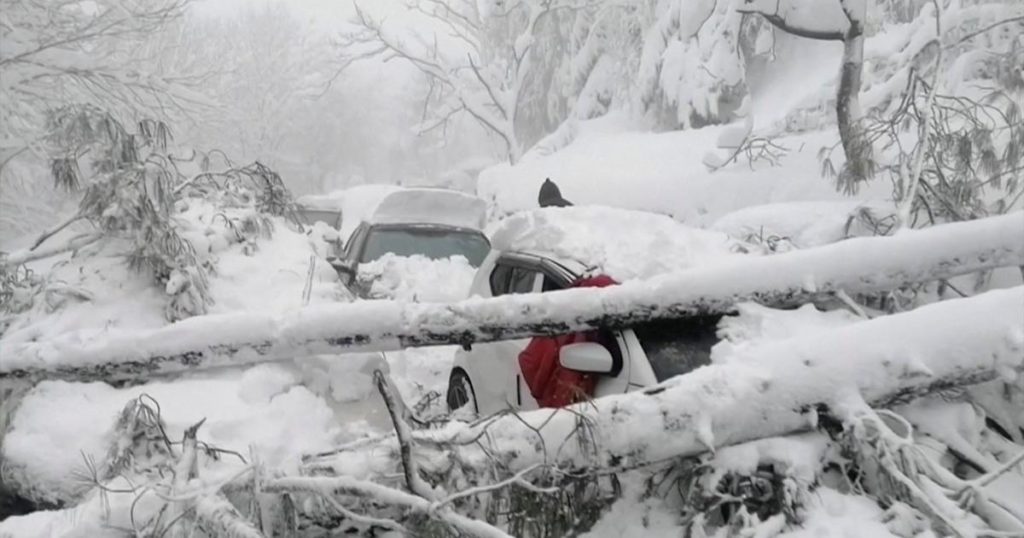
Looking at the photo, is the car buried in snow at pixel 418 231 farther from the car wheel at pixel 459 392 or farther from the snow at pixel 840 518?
the snow at pixel 840 518

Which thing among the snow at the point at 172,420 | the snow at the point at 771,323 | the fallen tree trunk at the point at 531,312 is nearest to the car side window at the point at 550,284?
the fallen tree trunk at the point at 531,312

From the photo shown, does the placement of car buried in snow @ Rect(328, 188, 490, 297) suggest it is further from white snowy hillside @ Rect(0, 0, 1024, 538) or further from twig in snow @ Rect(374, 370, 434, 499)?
twig in snow @ Rect(374, 370, 434, 499)

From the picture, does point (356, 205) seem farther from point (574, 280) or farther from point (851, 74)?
point (574, 280)

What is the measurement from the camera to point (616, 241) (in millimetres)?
4438

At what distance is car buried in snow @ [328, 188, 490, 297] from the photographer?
9008 mm

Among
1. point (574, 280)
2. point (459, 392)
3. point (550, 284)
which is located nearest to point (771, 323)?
point (574, 280)

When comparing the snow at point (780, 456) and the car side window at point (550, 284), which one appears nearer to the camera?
the snow at point (780, 456)

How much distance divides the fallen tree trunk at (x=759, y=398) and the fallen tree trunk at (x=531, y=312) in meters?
0.62

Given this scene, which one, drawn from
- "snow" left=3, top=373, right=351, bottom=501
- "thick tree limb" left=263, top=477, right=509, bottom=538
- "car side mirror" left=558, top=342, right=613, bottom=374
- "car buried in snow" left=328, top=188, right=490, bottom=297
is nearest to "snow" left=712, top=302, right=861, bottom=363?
"car side mirror" left=558, top=342, right=613, bottom=374

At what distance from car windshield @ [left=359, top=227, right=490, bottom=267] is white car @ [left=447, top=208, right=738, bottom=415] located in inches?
147

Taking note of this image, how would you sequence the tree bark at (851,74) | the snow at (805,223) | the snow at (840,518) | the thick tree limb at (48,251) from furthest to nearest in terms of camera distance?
the tree bark at (851,74), the thick tree limb at (48,251), the snow at (805,223), the snow at (840,518)

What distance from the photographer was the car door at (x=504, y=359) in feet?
14.3

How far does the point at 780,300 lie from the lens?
373cm

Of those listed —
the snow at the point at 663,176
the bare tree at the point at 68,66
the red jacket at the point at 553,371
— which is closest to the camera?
the red jacket at the point at 553,371
